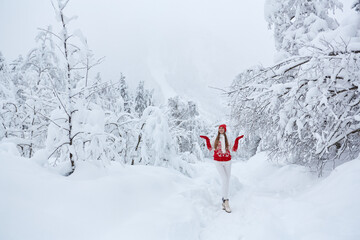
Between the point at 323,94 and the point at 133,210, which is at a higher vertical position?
the point at 323,94

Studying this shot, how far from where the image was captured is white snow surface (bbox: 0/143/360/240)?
2.19m

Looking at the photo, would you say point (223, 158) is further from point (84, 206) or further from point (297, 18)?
point (297, 18)

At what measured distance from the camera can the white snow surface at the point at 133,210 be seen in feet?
7.19

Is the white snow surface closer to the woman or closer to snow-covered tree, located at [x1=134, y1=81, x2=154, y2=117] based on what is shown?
the woman

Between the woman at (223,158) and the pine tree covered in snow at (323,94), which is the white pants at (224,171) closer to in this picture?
the woman at (223,158)

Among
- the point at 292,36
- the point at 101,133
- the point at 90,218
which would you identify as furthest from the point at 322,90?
the point at 292,36

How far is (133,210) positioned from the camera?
3.13 m

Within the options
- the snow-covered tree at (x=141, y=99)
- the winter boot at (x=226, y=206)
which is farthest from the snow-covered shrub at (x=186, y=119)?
the winter boot at (x=226, y=206)

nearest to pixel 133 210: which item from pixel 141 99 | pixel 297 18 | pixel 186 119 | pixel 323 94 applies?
pixel 323 94

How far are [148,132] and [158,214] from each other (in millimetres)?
4025

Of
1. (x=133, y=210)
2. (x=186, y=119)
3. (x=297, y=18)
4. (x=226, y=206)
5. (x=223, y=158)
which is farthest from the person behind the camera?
(x=186, y=119)

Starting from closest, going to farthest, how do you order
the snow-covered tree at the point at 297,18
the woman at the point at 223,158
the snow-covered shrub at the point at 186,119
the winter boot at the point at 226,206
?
the winter boot at the point at 226,206, the woman at the point at 223,158, the snow-covered tree at the point at 297,18, the snow-covered shrub at the point at 186,119

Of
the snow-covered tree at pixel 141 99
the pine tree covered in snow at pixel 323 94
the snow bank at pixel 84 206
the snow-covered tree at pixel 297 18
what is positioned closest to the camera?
the snow bank at pixel 84 206

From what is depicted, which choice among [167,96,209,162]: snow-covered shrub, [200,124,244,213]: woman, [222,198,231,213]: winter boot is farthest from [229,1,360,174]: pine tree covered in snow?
[167,96,209,162]: snow-covered shrub
